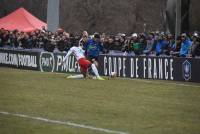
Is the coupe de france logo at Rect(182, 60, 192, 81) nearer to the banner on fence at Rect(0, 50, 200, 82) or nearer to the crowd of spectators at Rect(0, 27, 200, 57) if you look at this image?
the banner on fence at Rect(0, 50, 200, 82)

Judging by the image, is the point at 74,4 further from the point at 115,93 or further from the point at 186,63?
the point at 115,93

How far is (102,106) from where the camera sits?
49.2ft

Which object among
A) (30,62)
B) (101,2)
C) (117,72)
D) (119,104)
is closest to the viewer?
(119,104)

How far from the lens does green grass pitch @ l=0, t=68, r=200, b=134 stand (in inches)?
460

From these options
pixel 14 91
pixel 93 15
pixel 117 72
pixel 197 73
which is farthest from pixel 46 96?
pixel 93 15

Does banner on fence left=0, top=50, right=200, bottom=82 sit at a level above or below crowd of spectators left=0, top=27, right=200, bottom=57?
below

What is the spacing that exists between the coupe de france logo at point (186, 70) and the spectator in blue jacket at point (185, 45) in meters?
0.53

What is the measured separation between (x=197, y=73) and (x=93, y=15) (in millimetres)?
42711

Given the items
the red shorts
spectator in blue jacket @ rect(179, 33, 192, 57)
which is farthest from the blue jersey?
spectator in blue jacket @ rect(179, 33, 192, 57)

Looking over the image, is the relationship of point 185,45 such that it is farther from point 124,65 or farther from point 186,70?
point 124,65

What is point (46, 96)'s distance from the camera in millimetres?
17172

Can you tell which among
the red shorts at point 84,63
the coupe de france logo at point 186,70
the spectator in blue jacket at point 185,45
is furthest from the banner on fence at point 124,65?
the red shorts at point 84,63

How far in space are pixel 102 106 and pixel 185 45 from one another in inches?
386

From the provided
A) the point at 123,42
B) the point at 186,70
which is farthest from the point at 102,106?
the point at 123,42
